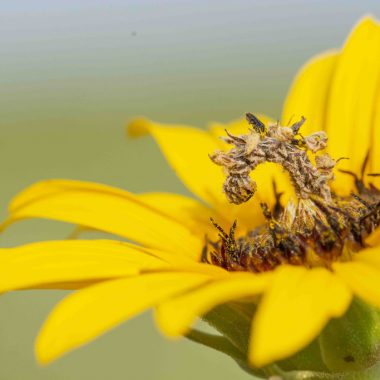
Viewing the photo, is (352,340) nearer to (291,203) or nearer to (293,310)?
(293,310)

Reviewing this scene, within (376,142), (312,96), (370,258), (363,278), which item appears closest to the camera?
(363,278)

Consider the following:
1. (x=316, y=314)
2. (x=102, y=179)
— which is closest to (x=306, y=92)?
(x=316, y=314)

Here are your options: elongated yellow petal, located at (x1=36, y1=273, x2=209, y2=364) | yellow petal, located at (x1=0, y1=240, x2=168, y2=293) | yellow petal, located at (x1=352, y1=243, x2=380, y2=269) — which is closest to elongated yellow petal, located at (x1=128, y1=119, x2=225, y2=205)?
yellow petal, located at (x1=0, y1=240, x2=168, y2=293)

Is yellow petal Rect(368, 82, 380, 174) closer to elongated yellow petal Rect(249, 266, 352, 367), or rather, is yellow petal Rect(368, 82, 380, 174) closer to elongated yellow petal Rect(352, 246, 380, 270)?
elongated yellow petal Rect(352, 246, 380, 270)

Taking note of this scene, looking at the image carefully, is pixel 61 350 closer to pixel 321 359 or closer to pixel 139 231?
pixel 321 359

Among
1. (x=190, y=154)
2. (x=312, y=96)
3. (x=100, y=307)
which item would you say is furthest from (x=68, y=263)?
(x=312, y=96)

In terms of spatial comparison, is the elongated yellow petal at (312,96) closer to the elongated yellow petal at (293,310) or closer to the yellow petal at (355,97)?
the yellow petal at (355,97)

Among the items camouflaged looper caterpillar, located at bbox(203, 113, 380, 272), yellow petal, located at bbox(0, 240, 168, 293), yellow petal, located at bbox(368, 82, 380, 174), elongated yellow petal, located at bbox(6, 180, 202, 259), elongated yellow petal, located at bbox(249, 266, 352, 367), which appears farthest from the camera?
yellow petal, located at bbox(368, 82, 380, 174)

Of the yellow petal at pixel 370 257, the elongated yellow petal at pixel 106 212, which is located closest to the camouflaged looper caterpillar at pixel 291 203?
the elongated yellow petal at pixel 106 212
